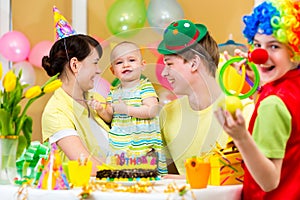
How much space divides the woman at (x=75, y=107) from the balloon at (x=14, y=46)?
99cm

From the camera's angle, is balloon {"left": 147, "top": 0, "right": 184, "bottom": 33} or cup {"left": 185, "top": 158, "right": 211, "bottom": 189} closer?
cup {"left": 185, "top": 158, "right": 211, "bottom": 189}

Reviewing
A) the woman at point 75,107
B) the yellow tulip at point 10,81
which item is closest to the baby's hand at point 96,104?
the woman at point 75,107

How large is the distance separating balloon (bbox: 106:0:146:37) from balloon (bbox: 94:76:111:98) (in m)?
1.31

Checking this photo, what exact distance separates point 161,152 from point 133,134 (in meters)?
0.12

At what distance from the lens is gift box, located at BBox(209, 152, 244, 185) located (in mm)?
1876

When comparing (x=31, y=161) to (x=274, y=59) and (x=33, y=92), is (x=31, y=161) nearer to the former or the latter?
(x=33, y=92)

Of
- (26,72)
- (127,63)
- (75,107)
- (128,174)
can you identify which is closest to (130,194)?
(128,174)

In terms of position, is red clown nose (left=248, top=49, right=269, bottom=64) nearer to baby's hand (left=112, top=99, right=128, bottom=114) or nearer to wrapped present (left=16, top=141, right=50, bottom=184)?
baby's hand (left=112, top=99, right=128, bottom=114)

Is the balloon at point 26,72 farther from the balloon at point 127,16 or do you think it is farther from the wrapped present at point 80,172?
the wrapped present at point 80,172

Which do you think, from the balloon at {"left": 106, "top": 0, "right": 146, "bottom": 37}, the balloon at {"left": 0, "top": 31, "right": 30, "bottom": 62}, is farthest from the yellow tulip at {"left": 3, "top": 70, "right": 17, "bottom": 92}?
the balloon at {"left": 0, "top": 31, "right": 30, "bottom": 62}

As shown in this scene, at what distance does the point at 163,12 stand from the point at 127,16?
0.20 metres

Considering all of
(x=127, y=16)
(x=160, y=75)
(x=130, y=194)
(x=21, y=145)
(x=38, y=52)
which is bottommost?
(x=130, y=194)

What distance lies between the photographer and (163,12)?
336 centimetres

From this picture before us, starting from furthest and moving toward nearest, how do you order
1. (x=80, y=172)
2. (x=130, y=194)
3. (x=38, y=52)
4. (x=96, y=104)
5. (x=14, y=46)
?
(x=38, y=52) < (x=14, y=46) < (x=96, y=104) < (x=80, y=172) < (x=130, y=194)
